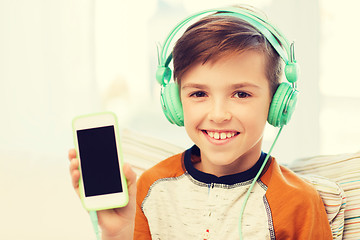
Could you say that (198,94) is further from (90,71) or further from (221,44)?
(90,71)

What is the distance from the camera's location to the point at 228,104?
104cm

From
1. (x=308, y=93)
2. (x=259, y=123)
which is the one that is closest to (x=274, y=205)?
(x=259, y=123)

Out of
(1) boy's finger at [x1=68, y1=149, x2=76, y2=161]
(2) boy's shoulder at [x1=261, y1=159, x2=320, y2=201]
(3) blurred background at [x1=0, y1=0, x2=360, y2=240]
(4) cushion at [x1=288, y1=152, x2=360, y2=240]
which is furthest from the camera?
(3) blurred background at [x1=0, y1=0, x2=360, y2=240]

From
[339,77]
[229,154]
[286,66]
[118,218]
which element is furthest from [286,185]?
[339,77]

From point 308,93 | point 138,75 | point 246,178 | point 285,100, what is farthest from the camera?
point 138,75

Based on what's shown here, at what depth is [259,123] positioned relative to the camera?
1054 mm

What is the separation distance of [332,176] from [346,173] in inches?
1.6

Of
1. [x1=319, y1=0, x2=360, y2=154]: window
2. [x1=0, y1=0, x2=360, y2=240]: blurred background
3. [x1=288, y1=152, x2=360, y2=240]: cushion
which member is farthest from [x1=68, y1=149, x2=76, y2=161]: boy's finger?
[x1=319, y1=0, x2=360, y2=154]: window

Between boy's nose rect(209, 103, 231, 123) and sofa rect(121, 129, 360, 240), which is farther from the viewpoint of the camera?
sofa rect(121, 129, 360, 240)

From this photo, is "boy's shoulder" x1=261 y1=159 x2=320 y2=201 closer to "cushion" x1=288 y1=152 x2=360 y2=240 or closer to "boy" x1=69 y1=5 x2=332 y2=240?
"boy" x1=69 y1=5 x2=332 y2=240

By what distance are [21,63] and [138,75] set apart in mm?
760

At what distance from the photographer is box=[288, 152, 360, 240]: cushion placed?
1183 millimetres

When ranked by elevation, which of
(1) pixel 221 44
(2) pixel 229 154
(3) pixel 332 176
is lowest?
(3) pixel 332 176

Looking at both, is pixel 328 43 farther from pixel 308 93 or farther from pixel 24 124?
pixel 24 124
